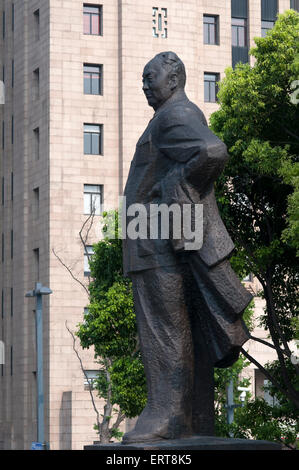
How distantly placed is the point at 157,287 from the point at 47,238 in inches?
1515

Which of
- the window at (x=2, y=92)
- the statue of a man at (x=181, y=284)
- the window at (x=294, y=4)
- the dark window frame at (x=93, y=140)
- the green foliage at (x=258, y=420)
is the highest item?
the window at (x=294, y=4)

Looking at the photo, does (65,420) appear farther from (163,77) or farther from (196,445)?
(196,445)

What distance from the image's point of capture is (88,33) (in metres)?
50.5

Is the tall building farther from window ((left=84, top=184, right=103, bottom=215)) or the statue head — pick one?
the statue head

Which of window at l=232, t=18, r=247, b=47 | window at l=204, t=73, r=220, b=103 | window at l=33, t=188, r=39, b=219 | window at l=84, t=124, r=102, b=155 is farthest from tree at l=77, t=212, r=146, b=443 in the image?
window at l=232, t=18, r=247, b=47

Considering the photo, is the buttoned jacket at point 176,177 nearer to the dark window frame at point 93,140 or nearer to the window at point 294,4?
the dark window frame at point 93,140

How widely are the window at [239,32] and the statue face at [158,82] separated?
44.1 metres

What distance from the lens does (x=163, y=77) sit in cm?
1041

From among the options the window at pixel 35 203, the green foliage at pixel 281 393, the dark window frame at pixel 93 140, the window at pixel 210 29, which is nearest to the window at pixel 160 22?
the window at pixel 210 29

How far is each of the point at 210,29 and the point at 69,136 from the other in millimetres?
9514

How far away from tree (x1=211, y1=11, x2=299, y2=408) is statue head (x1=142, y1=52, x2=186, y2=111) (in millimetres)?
11419

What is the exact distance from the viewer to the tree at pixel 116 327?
29.7m

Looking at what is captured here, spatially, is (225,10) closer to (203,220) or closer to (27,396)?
(27,396)
